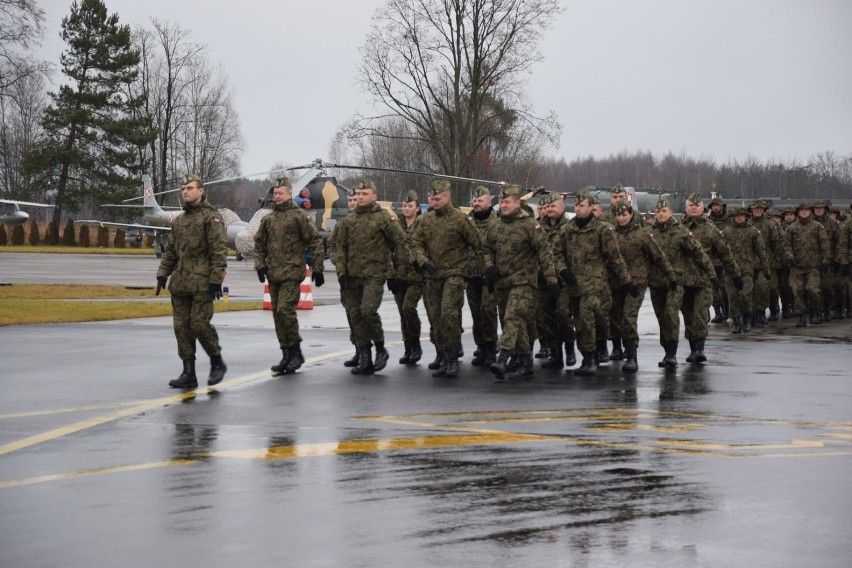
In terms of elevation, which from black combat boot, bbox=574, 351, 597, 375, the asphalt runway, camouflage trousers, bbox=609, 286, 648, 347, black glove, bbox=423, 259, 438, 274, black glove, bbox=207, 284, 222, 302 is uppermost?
black glove, bbox=423, 259, 438, 274

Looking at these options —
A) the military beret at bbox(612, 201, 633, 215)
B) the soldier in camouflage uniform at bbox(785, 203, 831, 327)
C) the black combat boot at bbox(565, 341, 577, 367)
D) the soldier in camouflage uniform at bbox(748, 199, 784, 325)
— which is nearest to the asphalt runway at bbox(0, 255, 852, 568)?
the black combat boot at bbox(565, 341, 577, 367)

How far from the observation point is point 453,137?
6016 centimetres

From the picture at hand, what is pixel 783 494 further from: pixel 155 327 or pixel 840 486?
pixel 155 327

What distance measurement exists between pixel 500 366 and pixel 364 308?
1689 millimetres

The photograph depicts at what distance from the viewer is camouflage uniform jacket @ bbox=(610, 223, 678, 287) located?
1430 cm

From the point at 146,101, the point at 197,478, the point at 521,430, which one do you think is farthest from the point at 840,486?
the point at 146,101

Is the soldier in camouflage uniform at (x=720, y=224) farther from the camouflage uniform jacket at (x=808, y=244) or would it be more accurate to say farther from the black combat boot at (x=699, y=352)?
the black combat boot at (x=699, y=352)

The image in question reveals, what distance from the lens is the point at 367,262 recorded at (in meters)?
13.3

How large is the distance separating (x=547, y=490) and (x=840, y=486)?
1.68 m

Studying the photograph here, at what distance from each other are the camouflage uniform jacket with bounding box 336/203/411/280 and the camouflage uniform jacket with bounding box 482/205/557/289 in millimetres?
1030

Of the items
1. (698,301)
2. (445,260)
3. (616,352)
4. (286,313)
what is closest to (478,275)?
(445,260)

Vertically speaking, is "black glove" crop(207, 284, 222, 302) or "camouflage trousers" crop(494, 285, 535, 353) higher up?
"black glove" crop(207, 284, 222, 302)

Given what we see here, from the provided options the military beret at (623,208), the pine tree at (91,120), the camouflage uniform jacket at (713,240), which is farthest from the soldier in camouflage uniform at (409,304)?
the pine tree at (91,120)

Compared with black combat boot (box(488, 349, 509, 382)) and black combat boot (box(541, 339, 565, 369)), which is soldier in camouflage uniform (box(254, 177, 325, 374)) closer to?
black combat boot (box(488, 349, 509, 382))
